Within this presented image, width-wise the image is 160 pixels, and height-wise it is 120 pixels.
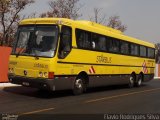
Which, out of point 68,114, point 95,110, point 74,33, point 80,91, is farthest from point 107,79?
point 68,114

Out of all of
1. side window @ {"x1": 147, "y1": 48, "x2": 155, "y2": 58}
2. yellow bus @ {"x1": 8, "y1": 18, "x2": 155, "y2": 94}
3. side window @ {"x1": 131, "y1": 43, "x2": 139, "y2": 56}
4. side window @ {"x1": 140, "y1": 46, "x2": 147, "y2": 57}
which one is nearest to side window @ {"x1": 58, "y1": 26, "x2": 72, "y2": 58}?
yellow bus @ {"x1": 8, "y1": 18, "x2": 155, "y2": 94}

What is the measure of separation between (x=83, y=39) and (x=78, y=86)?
6.89 ft

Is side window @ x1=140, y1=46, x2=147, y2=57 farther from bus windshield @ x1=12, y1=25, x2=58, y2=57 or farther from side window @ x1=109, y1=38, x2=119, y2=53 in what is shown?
bus windshield @ x1=12, y1=25, x2=58, y2=57

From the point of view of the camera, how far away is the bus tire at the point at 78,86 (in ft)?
59.5

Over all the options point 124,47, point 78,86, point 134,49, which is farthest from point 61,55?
point 134,49

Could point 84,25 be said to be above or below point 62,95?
above

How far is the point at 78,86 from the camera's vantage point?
722 inches

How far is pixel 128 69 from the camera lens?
25188mm

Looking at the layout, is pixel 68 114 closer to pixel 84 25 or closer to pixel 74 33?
pixel 74 33

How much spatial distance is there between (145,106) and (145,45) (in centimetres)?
1336

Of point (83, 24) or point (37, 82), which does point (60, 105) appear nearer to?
point (37, 82)

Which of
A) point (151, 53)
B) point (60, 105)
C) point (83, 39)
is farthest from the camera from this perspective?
point (151, 53)

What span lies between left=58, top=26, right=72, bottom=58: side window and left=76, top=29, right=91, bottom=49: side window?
0.73m

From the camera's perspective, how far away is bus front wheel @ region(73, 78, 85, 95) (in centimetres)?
1812
